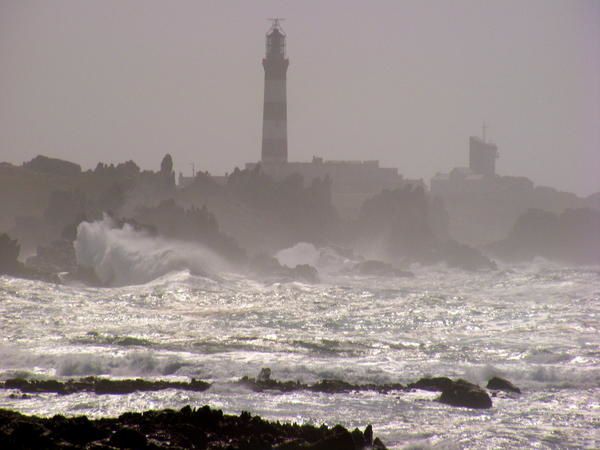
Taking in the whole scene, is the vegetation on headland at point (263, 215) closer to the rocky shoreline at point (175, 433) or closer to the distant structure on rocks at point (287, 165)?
the distant structure on rocks at point (287, 165)

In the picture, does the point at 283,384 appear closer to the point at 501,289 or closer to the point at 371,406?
the point at 371,406

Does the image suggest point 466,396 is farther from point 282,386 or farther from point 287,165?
point 287,165

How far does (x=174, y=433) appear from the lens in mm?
17750

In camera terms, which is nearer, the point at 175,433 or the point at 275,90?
the point at 175,433

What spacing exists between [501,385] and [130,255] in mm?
35032

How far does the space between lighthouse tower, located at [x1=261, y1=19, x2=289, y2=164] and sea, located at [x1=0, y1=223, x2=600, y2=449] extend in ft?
95.7

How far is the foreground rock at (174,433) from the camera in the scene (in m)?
16.9

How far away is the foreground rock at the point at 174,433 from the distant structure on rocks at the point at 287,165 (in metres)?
66.7

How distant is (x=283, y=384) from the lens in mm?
24812

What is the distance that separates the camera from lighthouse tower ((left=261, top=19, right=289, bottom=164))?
84.5m

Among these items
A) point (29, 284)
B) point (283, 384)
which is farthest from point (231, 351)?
point (29, 284)

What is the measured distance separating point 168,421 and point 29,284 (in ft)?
93.4

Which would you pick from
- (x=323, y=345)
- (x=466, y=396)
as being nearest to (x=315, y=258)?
(x=323, y=345)

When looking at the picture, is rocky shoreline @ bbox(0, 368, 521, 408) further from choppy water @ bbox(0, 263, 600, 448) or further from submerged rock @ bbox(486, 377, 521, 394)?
choppy water @ bbox(0, 263, 600, 448)
